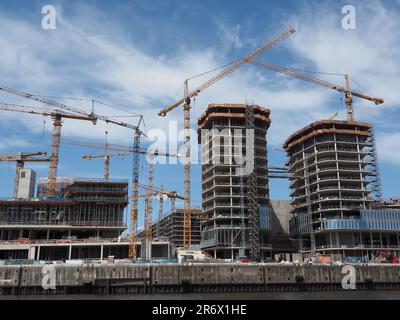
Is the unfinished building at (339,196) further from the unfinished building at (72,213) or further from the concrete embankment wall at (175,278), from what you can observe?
the unfinished building at (72,213)

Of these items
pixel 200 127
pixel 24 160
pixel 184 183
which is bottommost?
pixel 184 183

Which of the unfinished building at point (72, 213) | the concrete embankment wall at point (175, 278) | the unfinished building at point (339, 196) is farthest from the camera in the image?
the unfinished building at point (339, 196)

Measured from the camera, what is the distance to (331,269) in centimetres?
9831

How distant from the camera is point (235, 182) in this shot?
177125mm

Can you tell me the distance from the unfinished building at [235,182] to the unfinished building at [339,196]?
18.1 meters

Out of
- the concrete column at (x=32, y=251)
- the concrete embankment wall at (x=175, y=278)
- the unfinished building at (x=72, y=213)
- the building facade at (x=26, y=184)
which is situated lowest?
the concrete embankment wall at (x=175, y=278)

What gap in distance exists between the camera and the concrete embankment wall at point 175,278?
286 feet

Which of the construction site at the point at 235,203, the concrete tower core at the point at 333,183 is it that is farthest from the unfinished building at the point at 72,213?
the concrete tower core at the point at 333,183

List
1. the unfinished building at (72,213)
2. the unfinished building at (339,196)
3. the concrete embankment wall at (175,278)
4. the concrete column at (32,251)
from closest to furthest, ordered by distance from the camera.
Answer: the concrete embankment wall at (175,278)
the concrete column at (32,251)
the unfinished building at (72,213)
the unfinished building at (339,196)

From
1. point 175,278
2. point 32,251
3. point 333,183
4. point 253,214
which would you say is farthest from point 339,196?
point 32,251

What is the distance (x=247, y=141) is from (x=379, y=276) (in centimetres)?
9073

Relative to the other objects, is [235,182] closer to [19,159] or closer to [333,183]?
[333,183]

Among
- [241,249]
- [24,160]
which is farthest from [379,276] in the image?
[24,160]
